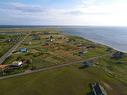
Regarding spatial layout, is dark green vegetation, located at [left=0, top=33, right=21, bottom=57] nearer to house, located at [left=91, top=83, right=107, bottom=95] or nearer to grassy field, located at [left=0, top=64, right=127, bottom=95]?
grassy field, located at [left=0, top=64, right=127, bottom=95]

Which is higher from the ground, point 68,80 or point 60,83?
point 60,83

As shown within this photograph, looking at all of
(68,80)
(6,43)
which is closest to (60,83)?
(68,80)

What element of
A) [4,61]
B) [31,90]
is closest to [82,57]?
[4,61]

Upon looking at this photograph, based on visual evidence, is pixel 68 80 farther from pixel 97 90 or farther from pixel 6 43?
pixel 6 43

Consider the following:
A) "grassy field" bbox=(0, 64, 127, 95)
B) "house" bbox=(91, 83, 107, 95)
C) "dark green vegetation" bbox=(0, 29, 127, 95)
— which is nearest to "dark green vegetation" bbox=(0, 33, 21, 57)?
"dark green vegetation" bbox=(0, 29, 127, 95)

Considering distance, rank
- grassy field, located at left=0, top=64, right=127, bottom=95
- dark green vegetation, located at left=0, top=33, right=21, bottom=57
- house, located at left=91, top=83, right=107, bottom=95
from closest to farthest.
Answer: house, located at left=91, top=83, right=107, bottom=95
grassy field, located at left=0, top=64, right=127, bottom=95
dark green vegetation, located at left=0, top=33, right=21, bottom=57

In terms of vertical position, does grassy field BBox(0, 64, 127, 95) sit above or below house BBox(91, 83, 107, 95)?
below

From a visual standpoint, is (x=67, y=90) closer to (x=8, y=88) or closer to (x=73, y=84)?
(x=73, y=84)

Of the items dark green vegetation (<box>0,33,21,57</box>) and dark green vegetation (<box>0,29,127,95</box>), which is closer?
dark green vegetation (<box>0,29,127,95</box>)

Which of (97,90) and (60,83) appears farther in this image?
(60,83)

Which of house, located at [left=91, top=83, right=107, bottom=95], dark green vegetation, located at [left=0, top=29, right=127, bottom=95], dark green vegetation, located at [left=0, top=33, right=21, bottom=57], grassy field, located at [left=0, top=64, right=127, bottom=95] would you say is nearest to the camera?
house, located at [left=91, top=83, right=107, bottom=95]

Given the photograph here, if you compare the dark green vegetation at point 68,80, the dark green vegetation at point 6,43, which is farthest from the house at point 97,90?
the dark green vegetation at point 6,43
